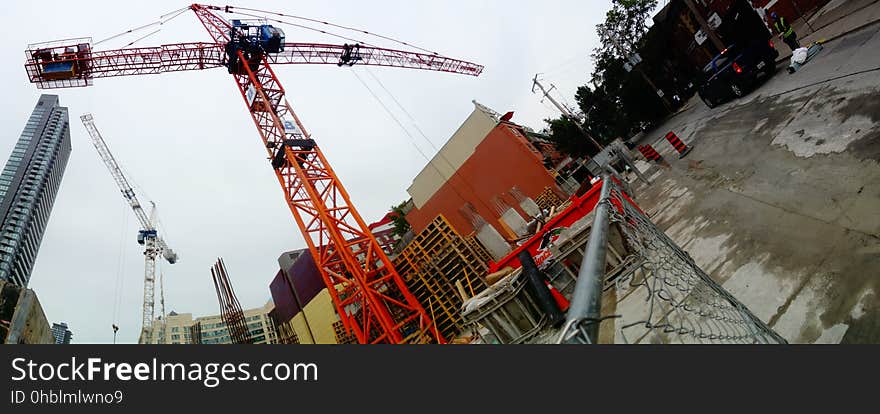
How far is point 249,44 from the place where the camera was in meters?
19.7

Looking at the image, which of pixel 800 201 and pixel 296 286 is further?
pixel 296 286

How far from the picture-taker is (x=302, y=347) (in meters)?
2.10

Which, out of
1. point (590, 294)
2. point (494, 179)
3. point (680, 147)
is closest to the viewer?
point (590, 294)

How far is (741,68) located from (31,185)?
94.8 m

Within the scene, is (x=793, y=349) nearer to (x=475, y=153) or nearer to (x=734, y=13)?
(x=734, y=13)

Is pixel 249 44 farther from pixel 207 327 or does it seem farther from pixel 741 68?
pixel 207 327

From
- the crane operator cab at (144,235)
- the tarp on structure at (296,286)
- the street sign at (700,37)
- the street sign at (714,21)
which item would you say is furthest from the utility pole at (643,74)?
the crane operator cab at (144,235)

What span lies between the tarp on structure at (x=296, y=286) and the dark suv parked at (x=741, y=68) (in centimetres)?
2522

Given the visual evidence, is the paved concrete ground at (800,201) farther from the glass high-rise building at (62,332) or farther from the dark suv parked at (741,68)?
the glass high-rise building at (62,332)

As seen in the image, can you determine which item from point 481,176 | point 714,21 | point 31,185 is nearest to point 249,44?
point 481,176

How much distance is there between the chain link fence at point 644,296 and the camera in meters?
1.18

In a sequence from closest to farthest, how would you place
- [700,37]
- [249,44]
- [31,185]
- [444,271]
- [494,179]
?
[444,271] < [700,37] < [249,44] < [494,179] < [31,185]

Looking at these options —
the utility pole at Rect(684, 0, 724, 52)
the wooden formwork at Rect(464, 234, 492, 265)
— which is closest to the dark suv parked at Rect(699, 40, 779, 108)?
the utility pole at Rect(684, 0, 724, 52)

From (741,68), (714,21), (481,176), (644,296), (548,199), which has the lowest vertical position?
(644,296)
